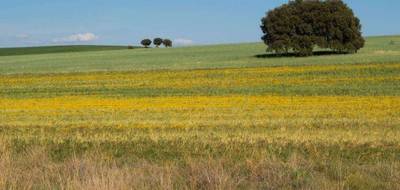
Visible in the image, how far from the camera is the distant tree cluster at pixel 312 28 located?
56.5m

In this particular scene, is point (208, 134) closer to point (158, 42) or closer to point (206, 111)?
point (206, 111)

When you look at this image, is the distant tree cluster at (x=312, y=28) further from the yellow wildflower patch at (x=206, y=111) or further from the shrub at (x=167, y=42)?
the shrub at (x=167, y=42)

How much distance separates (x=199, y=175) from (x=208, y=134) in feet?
18.7

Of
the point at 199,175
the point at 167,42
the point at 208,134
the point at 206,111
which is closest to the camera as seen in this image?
the point at 199,175

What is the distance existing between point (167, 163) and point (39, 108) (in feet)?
47.0

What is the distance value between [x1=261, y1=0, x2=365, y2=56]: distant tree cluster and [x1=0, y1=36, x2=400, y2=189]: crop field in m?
22.3

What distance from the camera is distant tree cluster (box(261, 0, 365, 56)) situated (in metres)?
56.5

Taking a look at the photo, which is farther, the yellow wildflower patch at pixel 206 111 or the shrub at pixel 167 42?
the shrub at pixel 167 42

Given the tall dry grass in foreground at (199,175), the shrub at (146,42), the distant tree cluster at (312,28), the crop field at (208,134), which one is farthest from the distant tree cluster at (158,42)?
the tall dry grass in foreground at (199,175)

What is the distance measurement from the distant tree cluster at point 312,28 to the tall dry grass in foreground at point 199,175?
47.6m

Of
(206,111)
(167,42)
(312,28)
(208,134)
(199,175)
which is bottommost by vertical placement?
(167,42)

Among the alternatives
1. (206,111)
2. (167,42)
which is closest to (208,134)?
(206,111)

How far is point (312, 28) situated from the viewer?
2243 inches

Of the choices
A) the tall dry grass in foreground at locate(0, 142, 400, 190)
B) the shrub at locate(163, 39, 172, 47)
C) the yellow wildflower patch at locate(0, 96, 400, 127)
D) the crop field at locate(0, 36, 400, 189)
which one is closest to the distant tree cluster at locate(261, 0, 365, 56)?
the crop field at locate(0, 36, 400, 189)
